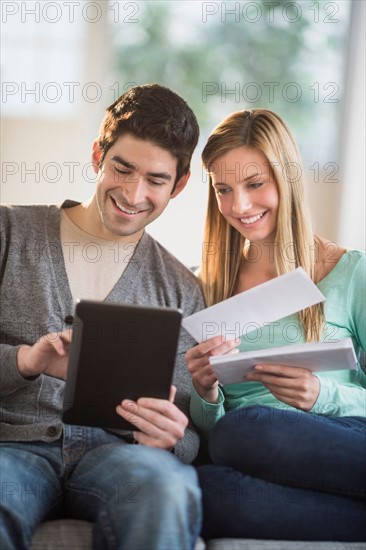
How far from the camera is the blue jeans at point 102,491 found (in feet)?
4.32

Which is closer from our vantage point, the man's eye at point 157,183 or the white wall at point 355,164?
the man's eye at point 157,183

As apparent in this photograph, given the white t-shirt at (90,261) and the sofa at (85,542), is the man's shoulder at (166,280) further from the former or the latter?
the sofa at (85,542)

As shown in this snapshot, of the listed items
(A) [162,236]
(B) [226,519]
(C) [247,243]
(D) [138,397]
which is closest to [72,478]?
(D) [138,397]

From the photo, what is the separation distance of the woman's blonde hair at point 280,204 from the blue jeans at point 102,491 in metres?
0.52

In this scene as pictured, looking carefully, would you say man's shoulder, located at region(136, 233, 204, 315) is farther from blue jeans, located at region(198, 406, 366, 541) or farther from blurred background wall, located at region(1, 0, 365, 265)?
blurred background wall, located at region(1, 0, 365, 265)

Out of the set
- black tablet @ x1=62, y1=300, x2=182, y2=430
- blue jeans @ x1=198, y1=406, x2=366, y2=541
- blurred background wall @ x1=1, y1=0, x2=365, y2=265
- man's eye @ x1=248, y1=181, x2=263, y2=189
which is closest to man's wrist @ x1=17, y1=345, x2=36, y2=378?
black tablet @ x1=62, y1=300, x2=182, y2=430

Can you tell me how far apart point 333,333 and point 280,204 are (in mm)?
347

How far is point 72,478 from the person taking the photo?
1555 mm

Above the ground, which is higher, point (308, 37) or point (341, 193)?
point (308, 37)

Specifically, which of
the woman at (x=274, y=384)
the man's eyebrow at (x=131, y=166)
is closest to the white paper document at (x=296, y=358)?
the woman at (x=274, y=384)

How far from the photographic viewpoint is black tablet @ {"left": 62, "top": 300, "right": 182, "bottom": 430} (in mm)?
1452

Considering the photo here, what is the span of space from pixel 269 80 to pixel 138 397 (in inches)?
106

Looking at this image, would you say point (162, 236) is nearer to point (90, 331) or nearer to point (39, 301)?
point (39, 301)

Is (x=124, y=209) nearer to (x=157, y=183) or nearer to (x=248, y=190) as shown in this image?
(x=157, y=183)
